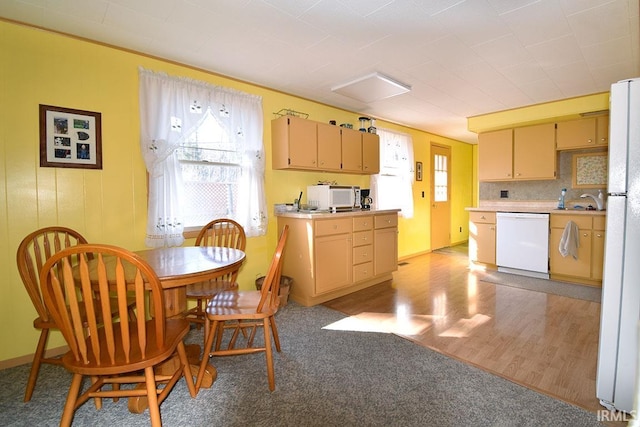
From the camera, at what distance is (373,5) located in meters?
2.09

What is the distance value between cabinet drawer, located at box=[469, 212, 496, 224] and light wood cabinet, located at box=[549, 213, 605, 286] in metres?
0.74

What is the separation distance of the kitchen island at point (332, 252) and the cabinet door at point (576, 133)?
2.80 meters

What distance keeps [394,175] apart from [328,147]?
189 centimetres

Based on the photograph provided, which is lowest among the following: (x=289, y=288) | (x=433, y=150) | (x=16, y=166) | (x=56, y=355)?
(x=56, y=355)

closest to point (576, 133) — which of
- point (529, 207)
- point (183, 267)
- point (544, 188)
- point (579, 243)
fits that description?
point (544, 188)

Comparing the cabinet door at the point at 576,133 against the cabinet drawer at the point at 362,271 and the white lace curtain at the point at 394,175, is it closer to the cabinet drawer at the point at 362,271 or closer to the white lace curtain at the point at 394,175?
the white lace curtain at the point at 394,175

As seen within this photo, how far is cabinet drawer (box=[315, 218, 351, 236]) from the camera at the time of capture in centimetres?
333

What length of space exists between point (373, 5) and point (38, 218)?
9.49 feet

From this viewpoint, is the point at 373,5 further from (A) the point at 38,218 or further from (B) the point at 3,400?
(B) the point at 3,400

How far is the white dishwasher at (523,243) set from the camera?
168 inches

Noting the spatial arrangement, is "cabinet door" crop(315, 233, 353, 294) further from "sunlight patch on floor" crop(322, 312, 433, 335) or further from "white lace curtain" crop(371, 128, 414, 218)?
"white lace curtain" crop(371, 128, 414, 218)

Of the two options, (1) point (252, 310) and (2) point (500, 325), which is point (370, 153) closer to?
(2) point (500, 325)

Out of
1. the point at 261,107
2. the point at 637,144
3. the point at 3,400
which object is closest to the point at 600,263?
the point at 637,144

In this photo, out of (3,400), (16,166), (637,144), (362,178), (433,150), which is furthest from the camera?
(433,150)
